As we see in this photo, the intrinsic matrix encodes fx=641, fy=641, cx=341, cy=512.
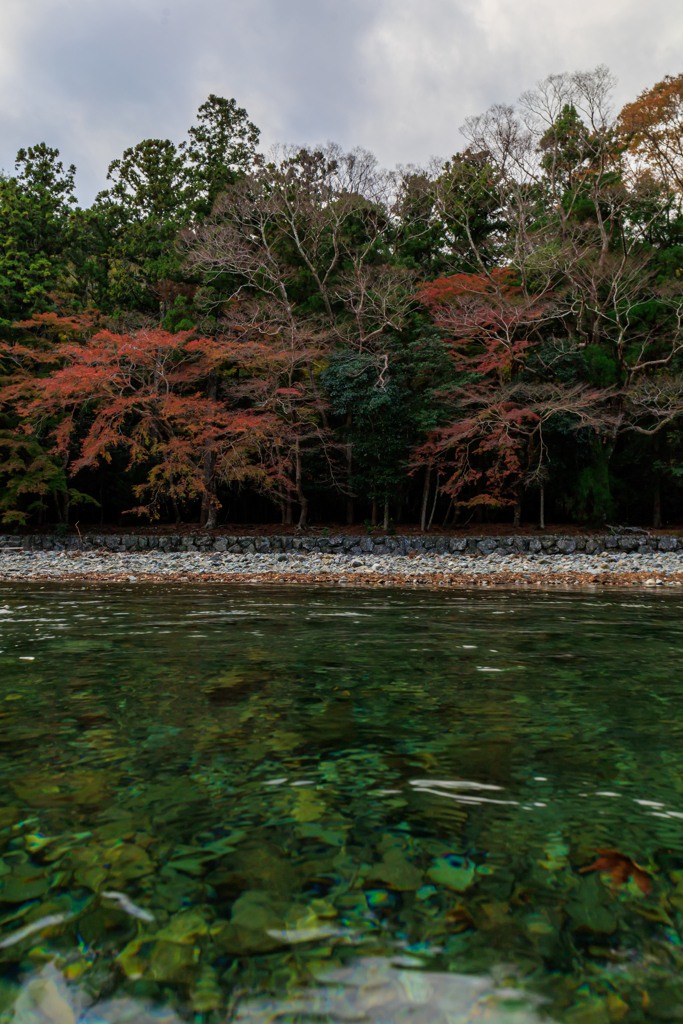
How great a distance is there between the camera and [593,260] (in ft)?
64.4

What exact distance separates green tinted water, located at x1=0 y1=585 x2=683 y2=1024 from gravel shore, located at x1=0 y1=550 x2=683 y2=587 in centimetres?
766

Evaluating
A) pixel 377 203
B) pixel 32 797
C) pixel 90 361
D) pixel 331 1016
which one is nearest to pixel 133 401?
pixel 90 361

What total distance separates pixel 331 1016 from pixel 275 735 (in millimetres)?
1843

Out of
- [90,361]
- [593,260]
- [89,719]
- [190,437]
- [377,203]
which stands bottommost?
[89,719]

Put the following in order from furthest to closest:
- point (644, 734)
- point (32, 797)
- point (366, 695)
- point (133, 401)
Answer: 1. point (133, 401)
2. point (366, 695)
3. point (644, 734)
4. point (32, 797)

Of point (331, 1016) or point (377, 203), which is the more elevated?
point (377, 203)

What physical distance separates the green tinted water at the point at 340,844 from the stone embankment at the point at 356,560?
7855 millimetres

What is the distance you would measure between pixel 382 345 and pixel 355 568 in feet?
25.9

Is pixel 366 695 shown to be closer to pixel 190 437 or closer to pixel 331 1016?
pixel 331 1016

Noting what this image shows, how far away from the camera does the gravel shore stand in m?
12.2

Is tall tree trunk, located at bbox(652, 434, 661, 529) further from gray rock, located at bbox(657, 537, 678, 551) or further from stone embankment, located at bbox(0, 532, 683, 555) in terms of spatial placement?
gray rock, located at bbox(657, 537, 678, 551)

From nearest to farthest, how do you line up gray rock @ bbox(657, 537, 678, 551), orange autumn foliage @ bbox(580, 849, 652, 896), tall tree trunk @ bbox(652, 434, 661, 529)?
orange autumn foliage @ bbox(580, 849, 652, 896) < gray rock @ bbox(657, 537, 678, 551) < tall tree trunk @ bbox(652, 434, 661, 529)

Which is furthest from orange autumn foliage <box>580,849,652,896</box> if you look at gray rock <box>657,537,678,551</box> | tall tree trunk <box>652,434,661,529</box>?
tall tree trunk <box>652,434,661,529</box>

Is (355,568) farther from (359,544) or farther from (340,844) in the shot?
(340,844)
